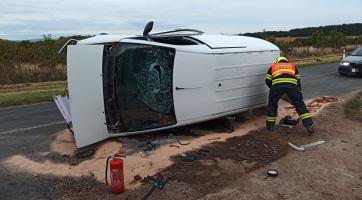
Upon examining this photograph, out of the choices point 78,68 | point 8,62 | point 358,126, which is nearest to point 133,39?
point 78,68

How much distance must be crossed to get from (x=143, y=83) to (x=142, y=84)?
2 cm

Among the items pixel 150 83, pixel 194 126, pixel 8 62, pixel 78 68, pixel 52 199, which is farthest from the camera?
pixel 8 62

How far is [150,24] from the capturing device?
8.27 metres

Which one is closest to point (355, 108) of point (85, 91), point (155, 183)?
point (85, 91)

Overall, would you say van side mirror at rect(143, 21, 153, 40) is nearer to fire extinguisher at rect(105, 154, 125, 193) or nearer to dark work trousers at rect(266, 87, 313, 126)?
dark work trousers at rect(266, 87, 313, 126)

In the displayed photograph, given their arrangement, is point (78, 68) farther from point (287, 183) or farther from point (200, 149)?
point (287, 183)

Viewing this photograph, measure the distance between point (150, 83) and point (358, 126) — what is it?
4573mm

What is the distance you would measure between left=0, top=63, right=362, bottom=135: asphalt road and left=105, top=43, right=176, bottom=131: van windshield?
259 centimetres

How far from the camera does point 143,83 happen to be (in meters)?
7.91

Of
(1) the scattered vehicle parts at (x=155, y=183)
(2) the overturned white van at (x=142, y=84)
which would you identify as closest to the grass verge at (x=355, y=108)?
(2) the overturned white van at (x=142, y=84)

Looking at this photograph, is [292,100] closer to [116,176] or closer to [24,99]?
[116,176]

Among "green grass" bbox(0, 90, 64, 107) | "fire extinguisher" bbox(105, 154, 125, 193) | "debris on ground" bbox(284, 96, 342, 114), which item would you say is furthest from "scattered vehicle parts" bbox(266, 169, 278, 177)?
"green grass" bbox(0, 90, 64, 107)

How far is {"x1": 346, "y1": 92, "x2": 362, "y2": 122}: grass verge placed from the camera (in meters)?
10.4

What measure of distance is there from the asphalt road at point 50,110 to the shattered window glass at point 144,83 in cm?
262
